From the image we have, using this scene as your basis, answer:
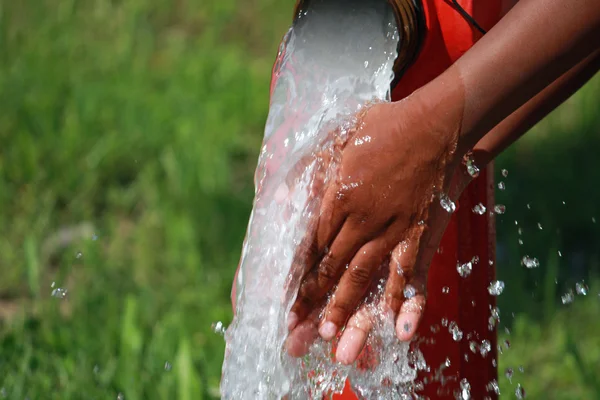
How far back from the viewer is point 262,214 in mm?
1446

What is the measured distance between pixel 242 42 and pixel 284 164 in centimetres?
314

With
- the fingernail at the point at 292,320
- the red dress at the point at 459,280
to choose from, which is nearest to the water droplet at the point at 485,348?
the red dress at the point at 459,280

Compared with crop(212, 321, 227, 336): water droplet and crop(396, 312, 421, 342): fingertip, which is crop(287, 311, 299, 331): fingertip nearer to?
crop(396, 312, 421, 342): fingertip

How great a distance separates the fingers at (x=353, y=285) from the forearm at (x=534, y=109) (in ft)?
0.93

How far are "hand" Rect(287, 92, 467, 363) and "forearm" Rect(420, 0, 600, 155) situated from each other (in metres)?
0.03

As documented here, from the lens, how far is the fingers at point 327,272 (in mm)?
1324

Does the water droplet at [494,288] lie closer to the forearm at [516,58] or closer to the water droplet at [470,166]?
the water droplet at [470,166]

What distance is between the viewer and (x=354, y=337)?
136 cm

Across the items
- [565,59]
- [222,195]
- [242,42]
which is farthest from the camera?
[242,42]

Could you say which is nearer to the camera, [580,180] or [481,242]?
[481,242]

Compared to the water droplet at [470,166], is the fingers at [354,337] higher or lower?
lower

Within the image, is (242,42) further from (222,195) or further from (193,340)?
(193,340)

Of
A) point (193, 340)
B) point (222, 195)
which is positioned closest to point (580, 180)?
point (222, 195)

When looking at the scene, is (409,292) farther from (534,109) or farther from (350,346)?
(534,109)
